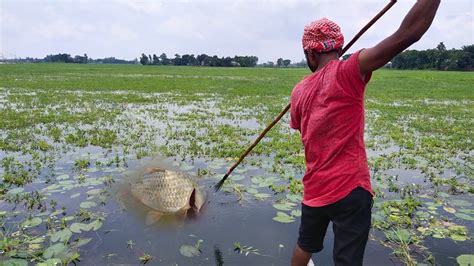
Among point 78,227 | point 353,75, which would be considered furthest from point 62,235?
point 353,75

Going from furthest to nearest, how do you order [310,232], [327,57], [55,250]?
1. [55,250]
2. [310,232]
3. [327,57]

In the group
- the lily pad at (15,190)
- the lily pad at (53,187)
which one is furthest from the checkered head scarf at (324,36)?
the lily pad at (15,190)

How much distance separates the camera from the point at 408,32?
1955 millimetres

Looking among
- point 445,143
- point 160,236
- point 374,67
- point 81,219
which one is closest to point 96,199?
point 81,219

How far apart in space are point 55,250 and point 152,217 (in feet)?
3.99

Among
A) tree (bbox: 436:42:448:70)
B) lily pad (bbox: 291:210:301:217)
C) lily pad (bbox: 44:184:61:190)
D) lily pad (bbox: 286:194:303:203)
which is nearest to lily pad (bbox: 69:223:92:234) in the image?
lily pad (bbox: 44:184:61:190)

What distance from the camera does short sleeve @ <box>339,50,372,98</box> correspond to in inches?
83.9

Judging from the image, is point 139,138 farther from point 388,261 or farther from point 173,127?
point 388,261

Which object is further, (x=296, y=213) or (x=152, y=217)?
(x=296, y=213)

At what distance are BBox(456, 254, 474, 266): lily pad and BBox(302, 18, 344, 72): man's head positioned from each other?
2.80m

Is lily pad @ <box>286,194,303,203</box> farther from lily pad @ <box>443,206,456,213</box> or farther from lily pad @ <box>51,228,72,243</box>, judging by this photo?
lily pad @ <box>51,228,72,243</box>

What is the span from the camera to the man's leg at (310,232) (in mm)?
2658

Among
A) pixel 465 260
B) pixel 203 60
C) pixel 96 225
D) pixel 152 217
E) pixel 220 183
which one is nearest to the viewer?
pixel 465 260

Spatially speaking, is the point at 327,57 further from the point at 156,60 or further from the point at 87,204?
the point at 156,60
